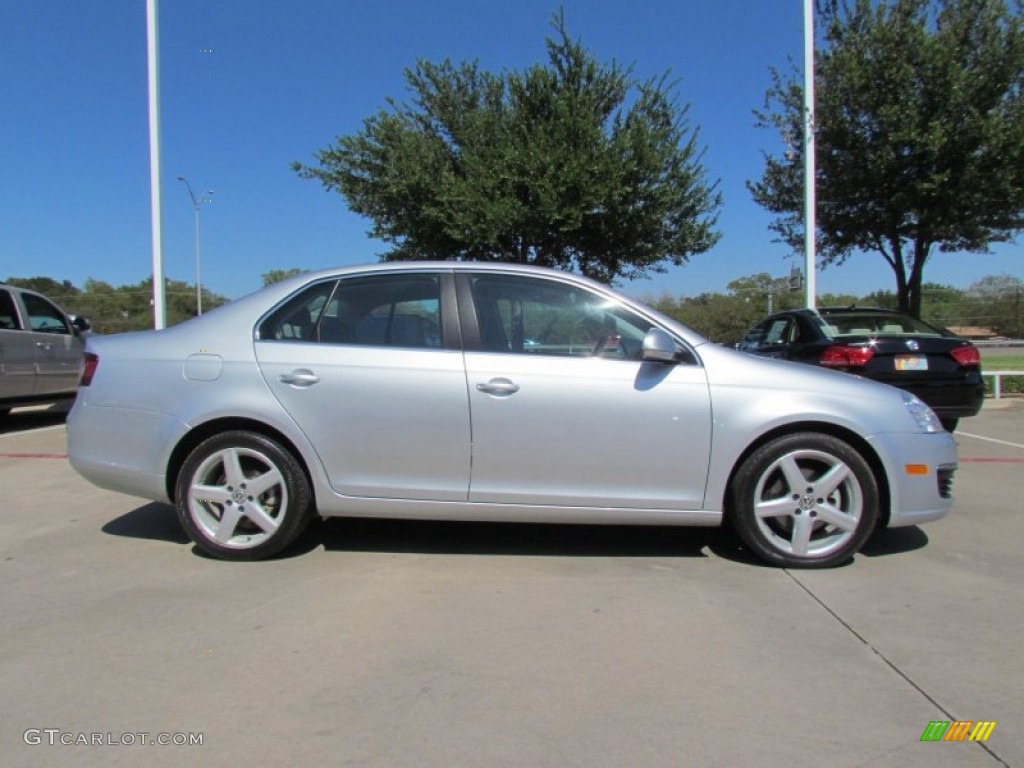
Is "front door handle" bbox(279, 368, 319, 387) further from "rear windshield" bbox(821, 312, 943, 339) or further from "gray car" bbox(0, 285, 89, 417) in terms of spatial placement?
"gray car" bbox(0, 285, 89, 417)

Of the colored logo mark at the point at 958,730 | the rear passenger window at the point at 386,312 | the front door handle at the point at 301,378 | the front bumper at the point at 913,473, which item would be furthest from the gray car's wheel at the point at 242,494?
the front bumper at the point at 913,473

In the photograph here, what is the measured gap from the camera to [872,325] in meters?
7.97

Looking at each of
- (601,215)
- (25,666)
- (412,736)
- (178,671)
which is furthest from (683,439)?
(601,215)

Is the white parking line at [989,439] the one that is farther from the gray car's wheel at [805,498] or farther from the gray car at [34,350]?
the gray car at [34,350]

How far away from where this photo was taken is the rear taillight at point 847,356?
714cm

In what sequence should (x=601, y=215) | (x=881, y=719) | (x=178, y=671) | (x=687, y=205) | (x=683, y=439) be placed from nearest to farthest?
(x=881, y=719) < (x=178, y=671) < (x=683, y=439) < (x=601, y=215) < (x=687, y=205)

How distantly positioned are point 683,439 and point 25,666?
10.4 feet

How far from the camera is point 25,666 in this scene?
3002mm

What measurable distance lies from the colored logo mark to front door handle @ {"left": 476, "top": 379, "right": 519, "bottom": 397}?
234 cm

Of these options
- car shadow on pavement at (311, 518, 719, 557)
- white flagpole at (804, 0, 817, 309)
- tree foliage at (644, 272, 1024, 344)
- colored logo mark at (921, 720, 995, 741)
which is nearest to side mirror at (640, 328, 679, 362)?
car shadow on pavement at (311, 518, 719, 557)

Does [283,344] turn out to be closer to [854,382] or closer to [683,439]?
[683,439]

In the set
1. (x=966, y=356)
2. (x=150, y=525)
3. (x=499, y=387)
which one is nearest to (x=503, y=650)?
(x=499, y=387)

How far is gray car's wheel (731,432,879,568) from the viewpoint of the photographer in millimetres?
4031

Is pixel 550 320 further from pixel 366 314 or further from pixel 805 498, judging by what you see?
pixel 805 498
